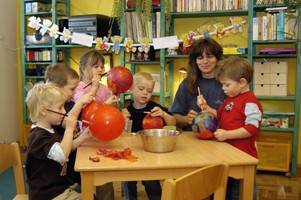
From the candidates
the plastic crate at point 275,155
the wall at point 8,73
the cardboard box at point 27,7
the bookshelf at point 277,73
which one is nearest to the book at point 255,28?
the bookshelf at point 277,73

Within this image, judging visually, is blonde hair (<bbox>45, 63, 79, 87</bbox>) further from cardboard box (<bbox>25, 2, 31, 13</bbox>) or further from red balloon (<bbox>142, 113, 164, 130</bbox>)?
cardboard box (<bbox>25, 2, 31, 13</bbox>)

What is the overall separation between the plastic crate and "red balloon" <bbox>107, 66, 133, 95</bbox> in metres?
2.14

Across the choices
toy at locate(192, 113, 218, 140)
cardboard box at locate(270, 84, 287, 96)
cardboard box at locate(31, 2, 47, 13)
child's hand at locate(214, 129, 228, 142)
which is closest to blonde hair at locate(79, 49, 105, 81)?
toy at locate(192, 113, 218, 140)

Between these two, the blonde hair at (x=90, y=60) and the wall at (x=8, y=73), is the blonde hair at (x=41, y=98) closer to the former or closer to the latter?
the blonde hair at (x=90, y=60)

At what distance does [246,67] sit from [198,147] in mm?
527

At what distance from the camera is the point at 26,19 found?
4973 mm

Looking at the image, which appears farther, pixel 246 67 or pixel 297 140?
pixel 297 140

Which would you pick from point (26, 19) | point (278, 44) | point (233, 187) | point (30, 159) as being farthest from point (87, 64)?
point (26, 19)

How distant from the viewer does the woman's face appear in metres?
2.29

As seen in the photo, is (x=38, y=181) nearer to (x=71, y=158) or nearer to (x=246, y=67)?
(x=71, y=158)

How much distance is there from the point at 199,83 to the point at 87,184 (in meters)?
1.18

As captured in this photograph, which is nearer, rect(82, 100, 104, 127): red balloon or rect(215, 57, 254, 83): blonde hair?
rect(82, 100, 104, 127): red balloon

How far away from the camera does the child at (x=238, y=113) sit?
184 cm

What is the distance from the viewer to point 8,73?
16.2 ft
